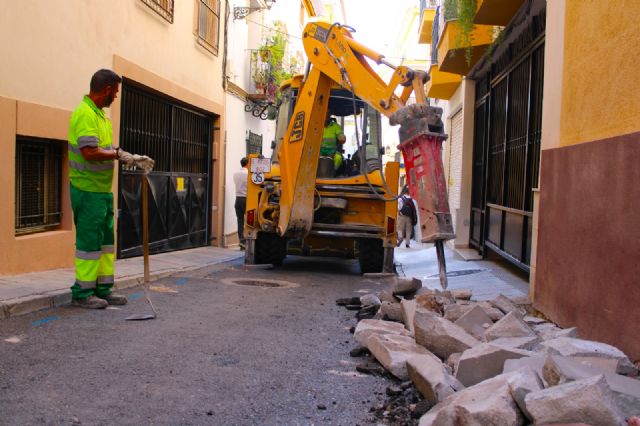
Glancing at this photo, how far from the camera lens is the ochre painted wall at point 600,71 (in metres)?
3.93

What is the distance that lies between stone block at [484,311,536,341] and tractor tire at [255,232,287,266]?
560 cm

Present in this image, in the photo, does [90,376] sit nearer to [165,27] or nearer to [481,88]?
[165,27]

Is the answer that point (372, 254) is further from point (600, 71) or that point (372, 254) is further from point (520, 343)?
point (520, 343)

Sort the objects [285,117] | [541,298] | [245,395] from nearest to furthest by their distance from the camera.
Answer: [245,395] → [541,298] → [285,117]

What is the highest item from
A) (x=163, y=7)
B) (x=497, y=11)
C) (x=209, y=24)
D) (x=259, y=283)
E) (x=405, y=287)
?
(x=209, y=24)

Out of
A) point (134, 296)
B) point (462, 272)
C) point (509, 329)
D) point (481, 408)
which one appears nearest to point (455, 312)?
point (509, 329)

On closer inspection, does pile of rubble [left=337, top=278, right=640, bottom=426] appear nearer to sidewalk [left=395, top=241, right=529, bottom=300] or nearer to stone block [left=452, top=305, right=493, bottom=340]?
stone block [left=452, top=305, right=493, bottom=340]

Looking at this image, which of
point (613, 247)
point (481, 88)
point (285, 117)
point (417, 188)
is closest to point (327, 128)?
point (285, 117)

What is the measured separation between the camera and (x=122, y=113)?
951 centimetres

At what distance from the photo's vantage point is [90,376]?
3609 millimetres

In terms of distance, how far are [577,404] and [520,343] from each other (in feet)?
4.35

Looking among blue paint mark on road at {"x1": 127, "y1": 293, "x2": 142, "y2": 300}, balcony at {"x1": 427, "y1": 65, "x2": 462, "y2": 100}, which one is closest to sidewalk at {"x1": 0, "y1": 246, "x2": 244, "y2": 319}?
blue paint mark on road at {"x1": 127, "y1": 293, "x2": 142, "y2": 300}

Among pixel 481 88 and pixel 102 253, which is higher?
pixel 481 88

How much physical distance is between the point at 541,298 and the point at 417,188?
1.50 metres
